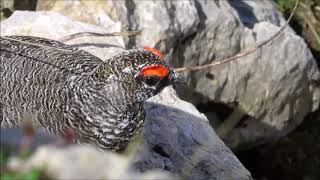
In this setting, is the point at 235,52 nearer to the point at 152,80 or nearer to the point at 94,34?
the point at 94,34

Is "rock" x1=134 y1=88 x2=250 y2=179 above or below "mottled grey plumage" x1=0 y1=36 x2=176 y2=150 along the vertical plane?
below

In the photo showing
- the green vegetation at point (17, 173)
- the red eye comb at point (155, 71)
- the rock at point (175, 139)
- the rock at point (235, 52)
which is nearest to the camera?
the green vegetation at point (17, 173)

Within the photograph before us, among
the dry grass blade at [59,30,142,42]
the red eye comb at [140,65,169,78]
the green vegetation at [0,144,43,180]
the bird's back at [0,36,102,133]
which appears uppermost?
the green vegetation at [0,144,43,180]

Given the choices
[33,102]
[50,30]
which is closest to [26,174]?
[33,102]

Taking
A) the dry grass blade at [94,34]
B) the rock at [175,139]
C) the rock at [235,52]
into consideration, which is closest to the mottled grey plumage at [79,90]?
the rock at [175,139]

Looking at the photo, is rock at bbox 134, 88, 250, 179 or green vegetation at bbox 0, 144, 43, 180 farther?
rock at bbox 134, 88, 250, 179

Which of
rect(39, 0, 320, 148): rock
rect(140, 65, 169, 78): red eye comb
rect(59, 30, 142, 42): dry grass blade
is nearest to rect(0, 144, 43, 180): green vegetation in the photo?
rect(140, 65, 169, 78): red eye comb

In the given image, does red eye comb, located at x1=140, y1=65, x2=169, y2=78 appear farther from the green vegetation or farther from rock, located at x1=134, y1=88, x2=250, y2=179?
the green vegetation

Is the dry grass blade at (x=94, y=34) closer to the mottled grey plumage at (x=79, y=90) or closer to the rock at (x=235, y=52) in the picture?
the rock at (x=235, y=52)
